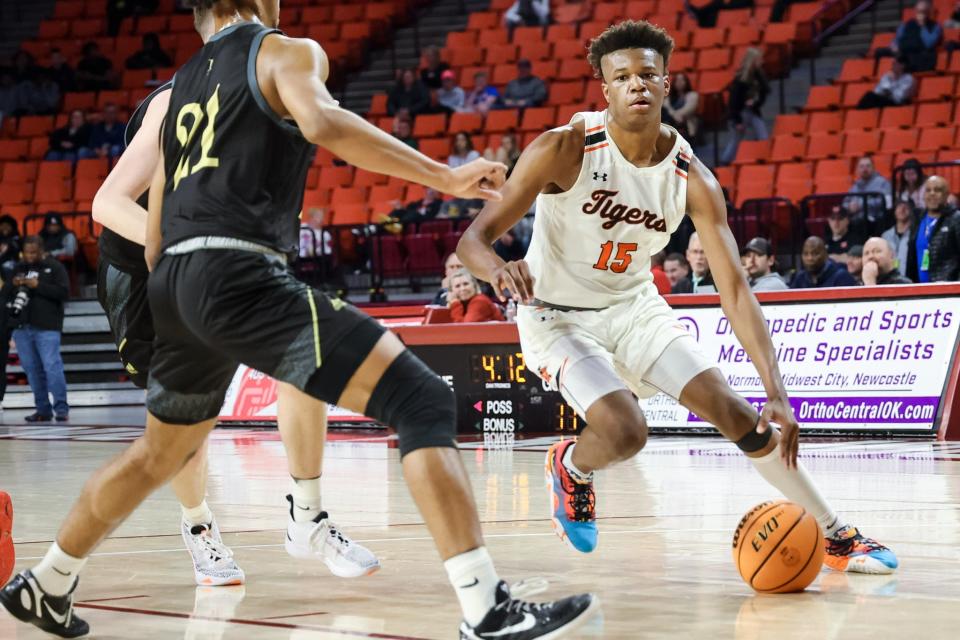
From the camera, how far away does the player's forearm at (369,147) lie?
363 cm

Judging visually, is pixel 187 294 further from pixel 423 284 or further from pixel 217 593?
pixel 423 284

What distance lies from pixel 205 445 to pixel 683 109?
1450 cm

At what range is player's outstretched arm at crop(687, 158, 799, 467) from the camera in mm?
4805

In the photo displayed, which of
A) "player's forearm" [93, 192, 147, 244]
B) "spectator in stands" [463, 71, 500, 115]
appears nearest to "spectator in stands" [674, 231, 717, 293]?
"spectator in stands" [463, 71, 500, 115]

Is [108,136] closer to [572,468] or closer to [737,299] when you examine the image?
[572,468]

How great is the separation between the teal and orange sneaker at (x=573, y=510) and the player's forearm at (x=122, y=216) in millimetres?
1950

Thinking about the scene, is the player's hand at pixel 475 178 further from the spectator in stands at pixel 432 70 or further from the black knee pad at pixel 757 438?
the spectator in stands at pixel 432 70

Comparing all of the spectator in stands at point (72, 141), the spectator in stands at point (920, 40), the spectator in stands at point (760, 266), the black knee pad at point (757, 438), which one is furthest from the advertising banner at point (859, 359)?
the spectator in stands at point (72, 141)

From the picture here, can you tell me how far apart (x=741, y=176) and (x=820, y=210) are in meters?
2.18

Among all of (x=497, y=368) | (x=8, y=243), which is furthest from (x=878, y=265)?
(x=8, y=243)

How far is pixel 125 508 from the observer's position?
4.17 metres

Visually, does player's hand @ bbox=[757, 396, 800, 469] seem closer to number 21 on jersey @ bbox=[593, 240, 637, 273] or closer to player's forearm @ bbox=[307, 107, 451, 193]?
number 21 on jersey @ bbox=[593, 240, 637, 273]

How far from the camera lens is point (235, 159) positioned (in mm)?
3873

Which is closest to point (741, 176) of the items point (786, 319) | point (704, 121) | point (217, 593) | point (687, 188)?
point (704, 121)
